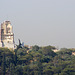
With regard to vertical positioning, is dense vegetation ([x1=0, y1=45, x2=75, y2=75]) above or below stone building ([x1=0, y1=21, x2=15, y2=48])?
below

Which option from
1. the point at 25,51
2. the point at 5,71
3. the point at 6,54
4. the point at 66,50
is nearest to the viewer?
the point at 5,71

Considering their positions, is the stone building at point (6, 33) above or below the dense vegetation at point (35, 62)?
above

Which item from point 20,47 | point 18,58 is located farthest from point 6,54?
point 20,47

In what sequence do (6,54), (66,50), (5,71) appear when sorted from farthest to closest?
(66,50) < (6,54) < (5,71)

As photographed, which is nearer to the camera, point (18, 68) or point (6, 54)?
point (18, 68)

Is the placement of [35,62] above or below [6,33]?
below

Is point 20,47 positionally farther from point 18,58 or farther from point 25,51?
point 18,58

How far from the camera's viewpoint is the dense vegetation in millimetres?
81562

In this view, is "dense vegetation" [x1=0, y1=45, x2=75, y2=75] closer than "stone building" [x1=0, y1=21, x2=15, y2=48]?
Yes

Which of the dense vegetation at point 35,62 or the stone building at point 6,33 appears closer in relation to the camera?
the dense vegetation at point 35,62

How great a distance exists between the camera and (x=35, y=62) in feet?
283

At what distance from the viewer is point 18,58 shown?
87562 millimetres

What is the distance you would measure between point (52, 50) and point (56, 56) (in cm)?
688

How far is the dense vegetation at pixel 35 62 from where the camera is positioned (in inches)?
3211
